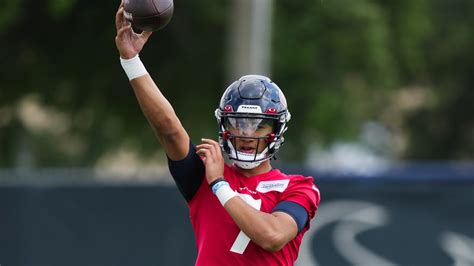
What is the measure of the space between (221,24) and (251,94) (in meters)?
15.3

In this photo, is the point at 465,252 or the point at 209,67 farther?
the point at 209,67

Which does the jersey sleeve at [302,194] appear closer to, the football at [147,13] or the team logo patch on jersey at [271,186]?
the team logo patch on jersey at [271,186]

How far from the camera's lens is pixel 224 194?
4.73 m

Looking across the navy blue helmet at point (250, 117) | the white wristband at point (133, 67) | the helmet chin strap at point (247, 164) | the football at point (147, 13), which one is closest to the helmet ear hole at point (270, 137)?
the navy blue helmet at point (250, 117)

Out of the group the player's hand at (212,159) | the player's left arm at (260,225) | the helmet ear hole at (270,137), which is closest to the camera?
the player's left arm at (260,225)

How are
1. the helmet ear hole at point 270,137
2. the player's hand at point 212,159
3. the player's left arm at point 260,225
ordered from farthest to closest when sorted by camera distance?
the helmet ear hole at point 270,137, the player's hand at point 212,159, the player's left arm at point 260,225

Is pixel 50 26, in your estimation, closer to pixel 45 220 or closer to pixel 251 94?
pixel 45 220

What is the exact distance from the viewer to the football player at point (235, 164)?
15.9 ft

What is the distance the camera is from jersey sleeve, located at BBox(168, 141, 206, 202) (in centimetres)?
493

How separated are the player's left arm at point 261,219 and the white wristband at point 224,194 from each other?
17mm

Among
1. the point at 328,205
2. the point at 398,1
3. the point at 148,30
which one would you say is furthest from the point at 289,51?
the point at 148,30

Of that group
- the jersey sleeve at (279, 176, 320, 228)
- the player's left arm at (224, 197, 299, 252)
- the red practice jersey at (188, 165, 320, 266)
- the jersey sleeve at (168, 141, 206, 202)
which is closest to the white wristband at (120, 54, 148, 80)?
the jersey sleeve at (168, 141, 206, 202)

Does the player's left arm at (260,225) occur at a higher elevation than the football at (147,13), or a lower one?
lower

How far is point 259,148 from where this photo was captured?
4.93m
